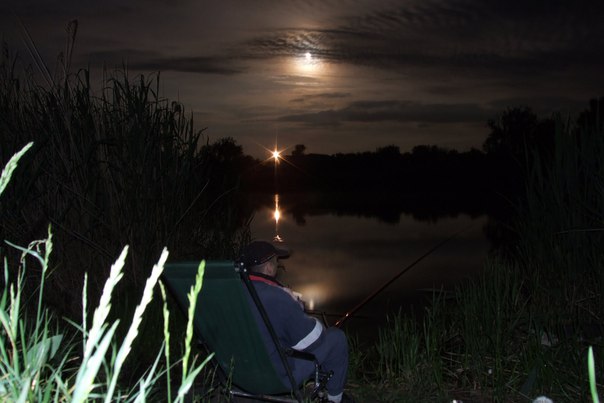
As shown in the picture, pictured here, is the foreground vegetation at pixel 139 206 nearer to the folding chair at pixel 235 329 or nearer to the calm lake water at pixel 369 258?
the calm lake water at pixel 369 258

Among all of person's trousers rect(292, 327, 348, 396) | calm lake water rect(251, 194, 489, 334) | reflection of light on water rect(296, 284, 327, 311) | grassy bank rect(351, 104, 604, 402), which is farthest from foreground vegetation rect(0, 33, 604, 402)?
reflection of light on water rect(296, 284, 327, 311)

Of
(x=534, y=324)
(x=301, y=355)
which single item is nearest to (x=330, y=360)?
(x=301, y=355)

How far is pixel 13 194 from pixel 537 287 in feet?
12.2

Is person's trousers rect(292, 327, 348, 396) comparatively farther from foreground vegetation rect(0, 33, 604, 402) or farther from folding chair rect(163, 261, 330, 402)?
foreground vegetation rect(0, 33, 604, 402)

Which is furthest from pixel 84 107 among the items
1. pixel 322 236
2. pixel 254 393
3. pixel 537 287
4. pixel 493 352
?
pixel 322 236

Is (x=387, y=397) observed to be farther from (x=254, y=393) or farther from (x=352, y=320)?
(x=352, y=320)

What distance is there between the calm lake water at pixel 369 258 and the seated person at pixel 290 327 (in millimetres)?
2256

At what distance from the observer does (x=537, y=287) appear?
5.20m

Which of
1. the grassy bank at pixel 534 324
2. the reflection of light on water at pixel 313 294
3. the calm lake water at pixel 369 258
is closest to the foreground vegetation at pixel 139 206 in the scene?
the grassy bank at pixel 534 324

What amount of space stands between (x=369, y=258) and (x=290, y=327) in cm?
1387

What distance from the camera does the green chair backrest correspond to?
2545mm

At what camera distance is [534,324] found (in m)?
4.23

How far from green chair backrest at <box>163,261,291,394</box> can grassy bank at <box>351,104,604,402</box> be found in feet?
3.69

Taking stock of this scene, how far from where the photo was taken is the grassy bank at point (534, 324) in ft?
12.0
